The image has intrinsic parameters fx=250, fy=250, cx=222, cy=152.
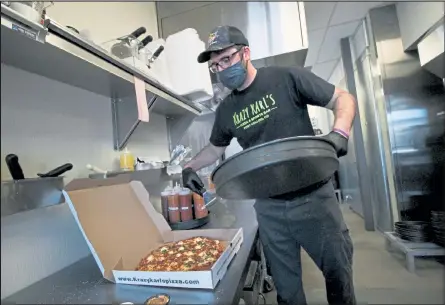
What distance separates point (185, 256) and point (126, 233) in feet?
0.71

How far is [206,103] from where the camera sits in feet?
3.85

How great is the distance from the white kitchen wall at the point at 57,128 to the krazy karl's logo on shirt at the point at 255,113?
1.69 ft

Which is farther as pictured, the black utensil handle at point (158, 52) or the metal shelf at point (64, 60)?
the black utensil handle at point (158, 52)

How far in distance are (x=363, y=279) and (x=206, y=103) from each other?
0.88 m

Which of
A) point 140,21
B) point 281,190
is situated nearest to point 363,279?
point 281,190

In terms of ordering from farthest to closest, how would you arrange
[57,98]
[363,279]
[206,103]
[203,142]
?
[206,103], [203,142], [57,98], [363,279]

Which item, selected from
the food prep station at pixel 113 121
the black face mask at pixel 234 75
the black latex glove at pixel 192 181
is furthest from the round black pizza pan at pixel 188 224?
the black face mask at pixel 234 75

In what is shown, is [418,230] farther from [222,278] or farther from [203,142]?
[203,142]

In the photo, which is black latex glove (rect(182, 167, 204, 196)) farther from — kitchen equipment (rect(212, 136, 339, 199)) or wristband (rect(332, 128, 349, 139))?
wristband (rect(332, 128, 349, 139))

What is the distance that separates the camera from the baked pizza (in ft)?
2.16

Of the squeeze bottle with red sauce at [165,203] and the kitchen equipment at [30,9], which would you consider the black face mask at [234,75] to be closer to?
the kitchen equipment at [30,9]

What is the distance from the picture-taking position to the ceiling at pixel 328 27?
700 millimetres

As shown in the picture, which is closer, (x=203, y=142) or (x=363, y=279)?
(x=363, y=279)

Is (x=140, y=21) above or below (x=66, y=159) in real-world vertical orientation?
above
